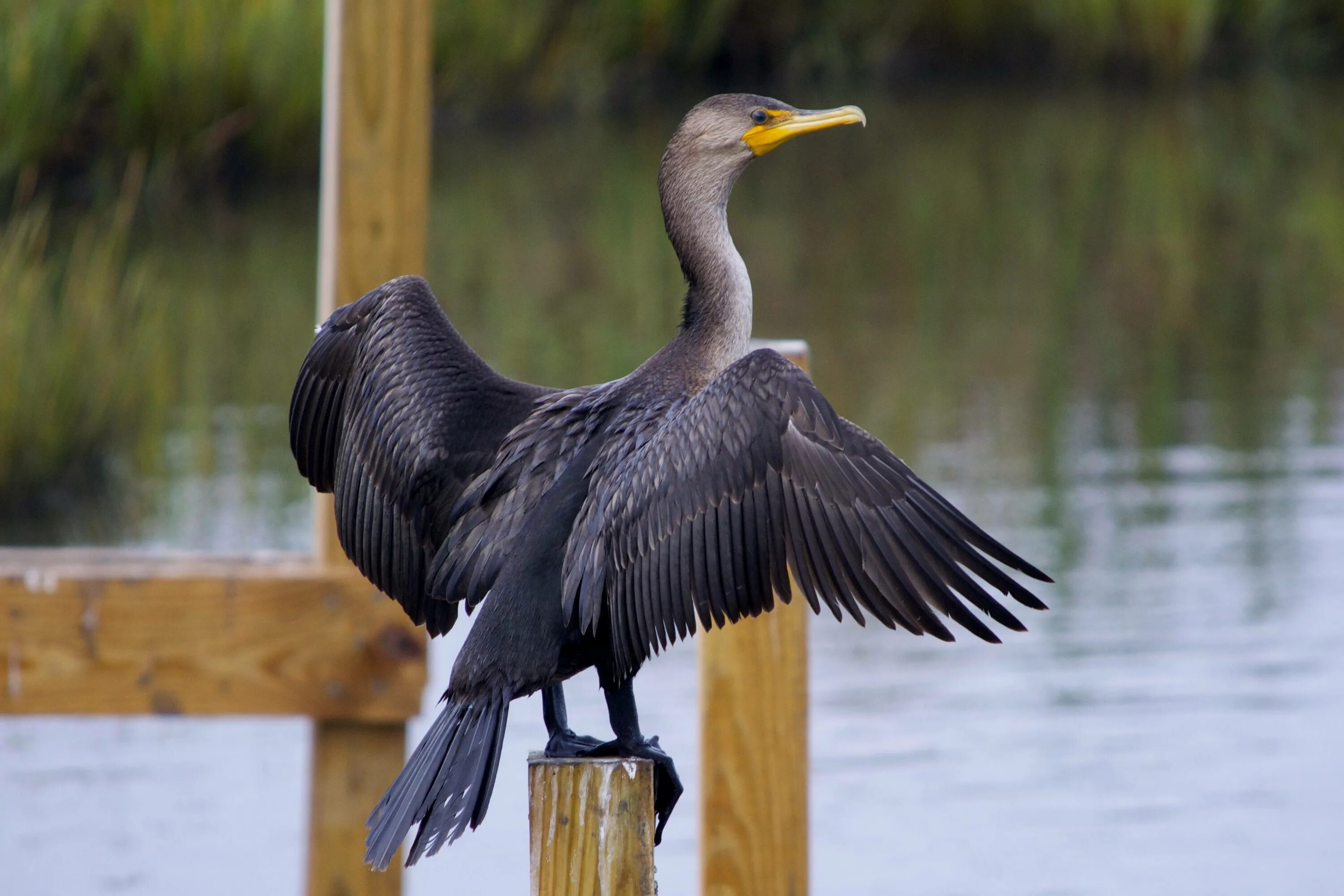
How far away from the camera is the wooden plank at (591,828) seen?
90.0 inches

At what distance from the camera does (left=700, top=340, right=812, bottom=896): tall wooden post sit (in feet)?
10.4

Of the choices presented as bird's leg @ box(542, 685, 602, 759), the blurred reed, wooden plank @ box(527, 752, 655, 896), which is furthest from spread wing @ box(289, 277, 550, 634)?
the blurred reed

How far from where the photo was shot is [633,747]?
2.60m

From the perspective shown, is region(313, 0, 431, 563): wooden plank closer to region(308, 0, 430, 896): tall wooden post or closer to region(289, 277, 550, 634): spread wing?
region(308, 0, 430, 896): tall wooden post

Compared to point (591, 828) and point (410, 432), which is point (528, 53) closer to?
point (410, 432)

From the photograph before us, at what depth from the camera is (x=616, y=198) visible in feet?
43.7

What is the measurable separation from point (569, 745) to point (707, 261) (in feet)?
2.60

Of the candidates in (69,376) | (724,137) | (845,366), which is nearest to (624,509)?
(724,137)

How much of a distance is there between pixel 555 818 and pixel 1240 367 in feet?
24.3

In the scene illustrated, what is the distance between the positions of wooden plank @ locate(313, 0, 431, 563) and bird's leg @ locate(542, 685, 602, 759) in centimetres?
76

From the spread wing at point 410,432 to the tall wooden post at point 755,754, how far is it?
52 cm

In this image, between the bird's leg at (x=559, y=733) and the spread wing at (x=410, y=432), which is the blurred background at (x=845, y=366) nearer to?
the spread wing at (x=410, y=432)

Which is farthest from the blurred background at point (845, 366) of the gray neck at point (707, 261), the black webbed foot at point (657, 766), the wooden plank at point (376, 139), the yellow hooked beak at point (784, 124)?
the yellow hooked beak at point (784, 124)

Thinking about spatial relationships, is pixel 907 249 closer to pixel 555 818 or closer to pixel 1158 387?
pixel 1158 387
